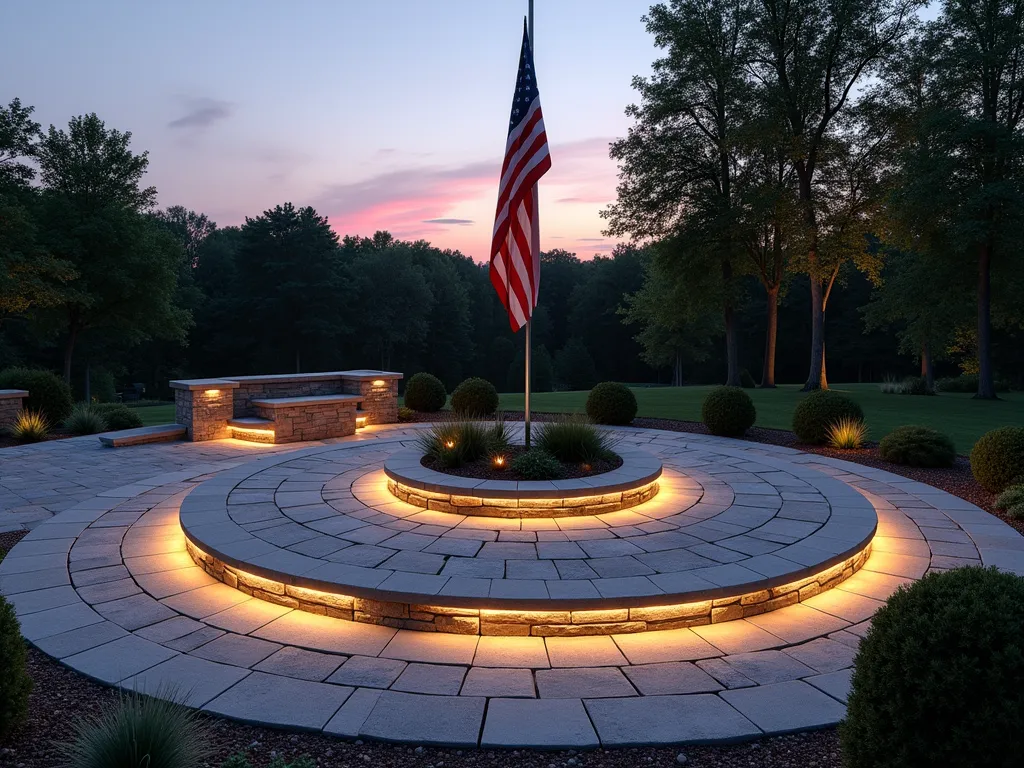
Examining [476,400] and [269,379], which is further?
[476,400]

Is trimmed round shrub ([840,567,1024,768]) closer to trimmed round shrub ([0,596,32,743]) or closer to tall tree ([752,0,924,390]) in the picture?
trimmed round shrub ([0,596,32,743])

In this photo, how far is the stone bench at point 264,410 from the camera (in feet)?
39.9

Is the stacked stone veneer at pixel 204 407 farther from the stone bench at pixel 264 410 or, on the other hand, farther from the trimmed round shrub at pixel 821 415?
the trimmed round shrub at pixel 821 415

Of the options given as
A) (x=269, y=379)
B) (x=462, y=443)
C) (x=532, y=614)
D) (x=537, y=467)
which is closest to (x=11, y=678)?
(x=532, y=614)

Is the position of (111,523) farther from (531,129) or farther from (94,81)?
(94,81)

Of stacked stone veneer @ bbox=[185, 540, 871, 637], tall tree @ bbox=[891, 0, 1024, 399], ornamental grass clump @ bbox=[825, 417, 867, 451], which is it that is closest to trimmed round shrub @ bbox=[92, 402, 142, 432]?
stacked stone veneer @ bbox=[185, 540, 871, 637]

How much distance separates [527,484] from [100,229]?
26.7 meters

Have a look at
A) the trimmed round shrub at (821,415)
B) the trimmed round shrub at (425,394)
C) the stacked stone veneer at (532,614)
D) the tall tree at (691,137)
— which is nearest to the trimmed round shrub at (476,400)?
the trimmed round shrub at (425,394)

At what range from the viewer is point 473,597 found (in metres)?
4.11

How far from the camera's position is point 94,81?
49.9 feet

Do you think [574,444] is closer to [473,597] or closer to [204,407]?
[473,597]

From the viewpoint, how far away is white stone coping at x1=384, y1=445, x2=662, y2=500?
633 cm

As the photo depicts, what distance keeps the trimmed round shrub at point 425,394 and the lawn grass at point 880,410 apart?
2185 millimetres

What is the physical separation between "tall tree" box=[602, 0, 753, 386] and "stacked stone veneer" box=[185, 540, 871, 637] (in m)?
22.1
